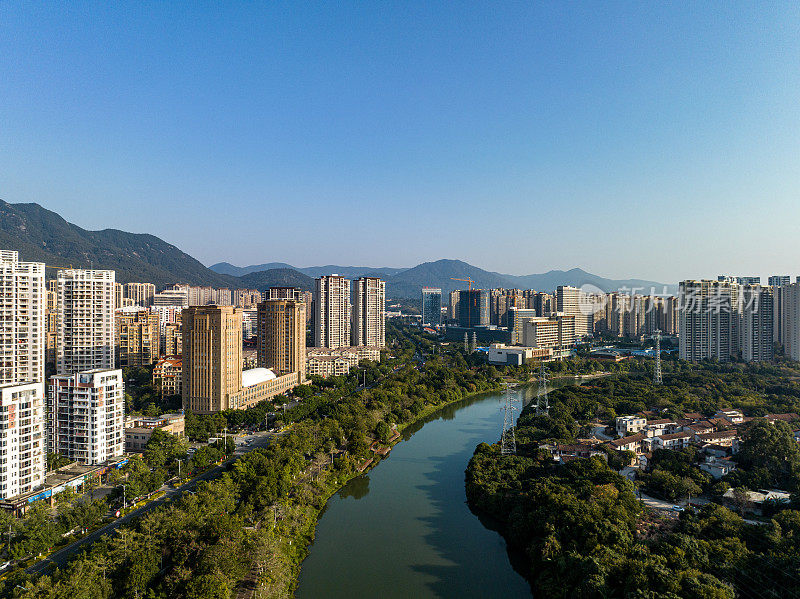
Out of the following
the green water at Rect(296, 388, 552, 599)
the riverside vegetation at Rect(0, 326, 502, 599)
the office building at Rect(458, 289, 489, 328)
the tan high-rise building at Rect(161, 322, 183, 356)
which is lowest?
the green water at Rect(296, 388, 552, 599)

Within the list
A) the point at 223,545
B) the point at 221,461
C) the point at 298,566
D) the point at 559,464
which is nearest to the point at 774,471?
the point at 559,464

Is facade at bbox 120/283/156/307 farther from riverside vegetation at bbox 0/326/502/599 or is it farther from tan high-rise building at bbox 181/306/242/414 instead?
riverside vegetation at bbox 0/326/502/599

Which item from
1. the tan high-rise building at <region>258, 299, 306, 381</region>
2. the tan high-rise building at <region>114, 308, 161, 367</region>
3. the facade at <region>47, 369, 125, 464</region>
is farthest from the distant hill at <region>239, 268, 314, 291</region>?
the facade at <region>47, 369, 125, 464</region>

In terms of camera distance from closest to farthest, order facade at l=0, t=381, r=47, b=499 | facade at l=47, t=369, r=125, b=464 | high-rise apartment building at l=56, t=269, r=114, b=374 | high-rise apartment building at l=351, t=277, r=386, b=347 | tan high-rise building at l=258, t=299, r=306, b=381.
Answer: facade at l=0, t=381, r=47, b=499 < facade at l=47, t=369, r=125, b=464 < high-rise apartment building at l=56, t=269, r=114, b=374 < tan high-rise building at l=258, t=299, r=306, b=381 < high-rise apartment building at l=351, t=277, r=386, b=347

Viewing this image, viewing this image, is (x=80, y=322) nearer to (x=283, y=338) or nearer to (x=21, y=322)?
(x=21, y=322)

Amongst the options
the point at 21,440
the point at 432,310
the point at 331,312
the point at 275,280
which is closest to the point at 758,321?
the point at 331,312

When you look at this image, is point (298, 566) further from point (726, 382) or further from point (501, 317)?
point (501, 317)

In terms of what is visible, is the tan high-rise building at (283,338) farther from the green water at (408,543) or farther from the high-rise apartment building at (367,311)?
the high-rise apartment building at (367,311)
